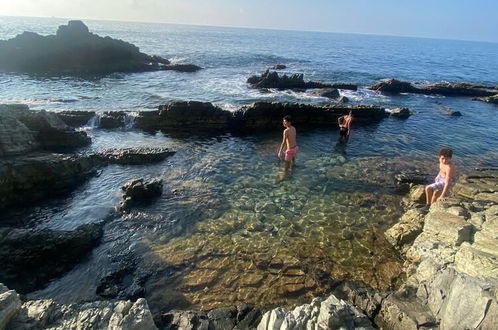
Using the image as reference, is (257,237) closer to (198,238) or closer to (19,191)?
(198,238)

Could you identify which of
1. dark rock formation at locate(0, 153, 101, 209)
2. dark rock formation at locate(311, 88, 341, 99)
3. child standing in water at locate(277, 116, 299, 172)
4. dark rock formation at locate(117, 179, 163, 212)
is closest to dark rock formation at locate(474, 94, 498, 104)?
dark rock formation at locate(311, 88, 341, 99)

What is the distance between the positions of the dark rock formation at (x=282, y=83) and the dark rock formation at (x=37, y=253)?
3170 cm

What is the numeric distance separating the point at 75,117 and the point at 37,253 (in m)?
16.5

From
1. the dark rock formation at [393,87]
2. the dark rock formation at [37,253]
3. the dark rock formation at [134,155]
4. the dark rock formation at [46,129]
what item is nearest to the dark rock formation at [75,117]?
the dark rock formation at [46,129]

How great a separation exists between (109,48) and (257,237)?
53.4 metres

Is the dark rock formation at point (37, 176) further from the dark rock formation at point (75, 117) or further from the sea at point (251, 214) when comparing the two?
the dark rock formation at point (75, 117)

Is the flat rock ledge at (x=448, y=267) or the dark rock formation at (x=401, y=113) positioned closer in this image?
the flat rock ledge at (x=448, y=267)

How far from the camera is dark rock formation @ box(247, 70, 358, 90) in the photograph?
128 feet

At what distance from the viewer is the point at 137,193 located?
42.7 feet

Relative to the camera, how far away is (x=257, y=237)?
11.1 m

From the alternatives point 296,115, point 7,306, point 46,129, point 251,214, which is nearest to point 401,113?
point 296,115

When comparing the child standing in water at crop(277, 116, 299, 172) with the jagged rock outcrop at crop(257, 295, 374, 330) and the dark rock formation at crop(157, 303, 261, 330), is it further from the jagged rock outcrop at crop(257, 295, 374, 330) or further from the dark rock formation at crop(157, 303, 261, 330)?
the jagged rock outcrop at crop(257, 295, 374, 330)

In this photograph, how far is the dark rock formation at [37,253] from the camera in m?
9.14

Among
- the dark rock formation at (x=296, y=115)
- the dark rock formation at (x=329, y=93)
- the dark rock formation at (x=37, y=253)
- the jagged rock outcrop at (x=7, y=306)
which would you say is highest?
the dark rock formation at (x=329, y=93)
